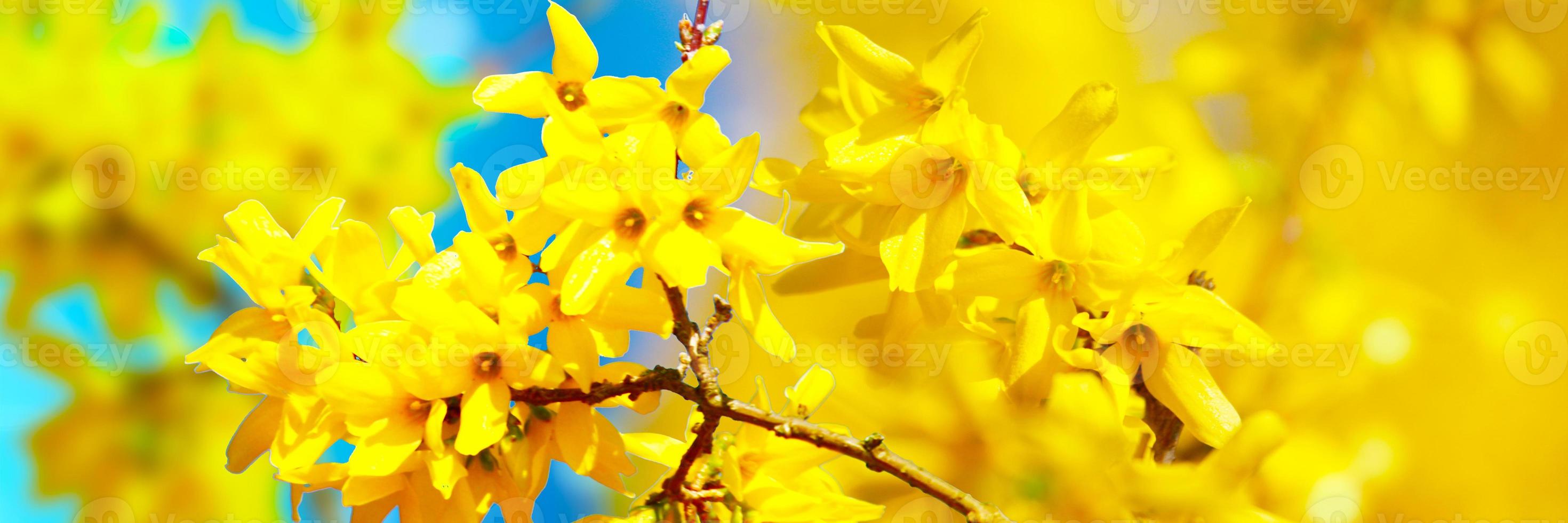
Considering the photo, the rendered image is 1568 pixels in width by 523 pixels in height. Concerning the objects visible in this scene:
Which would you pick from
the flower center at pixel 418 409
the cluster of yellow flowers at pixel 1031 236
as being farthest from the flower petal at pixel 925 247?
the flower center at pixel 418 409

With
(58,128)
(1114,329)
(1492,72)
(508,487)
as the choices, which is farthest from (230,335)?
(1492,72)

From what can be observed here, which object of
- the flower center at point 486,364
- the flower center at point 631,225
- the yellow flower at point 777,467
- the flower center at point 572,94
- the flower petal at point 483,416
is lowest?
the flower petal at point 483,416

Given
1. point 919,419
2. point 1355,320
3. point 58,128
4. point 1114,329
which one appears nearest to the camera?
point 1114,329

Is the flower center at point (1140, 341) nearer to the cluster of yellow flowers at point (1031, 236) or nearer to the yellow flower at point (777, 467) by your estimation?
the cluster of yellow flowers at point (1031, 236)

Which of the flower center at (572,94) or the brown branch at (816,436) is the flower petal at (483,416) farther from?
the flower center at (572,94)

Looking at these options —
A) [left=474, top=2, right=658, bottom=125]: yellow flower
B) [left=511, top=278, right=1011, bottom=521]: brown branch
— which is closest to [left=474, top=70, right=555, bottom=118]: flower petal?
[left=474, top=2, right=658, bottom=125]: yellow flower

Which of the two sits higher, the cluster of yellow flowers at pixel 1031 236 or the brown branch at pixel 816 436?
the cluster of yellow flowers at pixel 1031 236

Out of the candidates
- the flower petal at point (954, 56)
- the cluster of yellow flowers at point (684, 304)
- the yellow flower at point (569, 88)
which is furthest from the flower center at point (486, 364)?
the flower petal at point (954, 56)

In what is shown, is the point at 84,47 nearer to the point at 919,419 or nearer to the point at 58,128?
the point at 58,128
